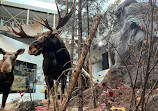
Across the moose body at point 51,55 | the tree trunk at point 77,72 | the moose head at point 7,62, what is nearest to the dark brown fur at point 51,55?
the moose body at point 51,55

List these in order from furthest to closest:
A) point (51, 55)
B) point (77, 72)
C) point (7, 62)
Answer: point (7, 62) < point (51, 55) < point (77, 72)

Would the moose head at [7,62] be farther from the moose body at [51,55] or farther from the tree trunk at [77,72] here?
the tree trunk at [77,72]

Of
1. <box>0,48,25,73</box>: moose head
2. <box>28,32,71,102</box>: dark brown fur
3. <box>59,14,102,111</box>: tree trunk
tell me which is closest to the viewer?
<box>59,14,102,111</box>: tree trunk

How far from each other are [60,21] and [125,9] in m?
6.95

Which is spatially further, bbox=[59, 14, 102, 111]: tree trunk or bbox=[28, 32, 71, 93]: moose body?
bbox=[28, 32, 71, 93]: moose body

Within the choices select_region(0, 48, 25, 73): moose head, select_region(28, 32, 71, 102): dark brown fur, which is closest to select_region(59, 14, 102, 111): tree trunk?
select_region(28, 32, 71, 102): dark brown fur

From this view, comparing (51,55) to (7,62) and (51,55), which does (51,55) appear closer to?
(51,55)

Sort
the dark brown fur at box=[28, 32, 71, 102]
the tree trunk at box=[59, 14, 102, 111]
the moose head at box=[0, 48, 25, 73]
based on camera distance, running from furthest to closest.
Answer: the moose head at box=[0, 48, 25, 73], the dark brown fur at box=[28, 32, 71, 102], the tree trunk at box=[59, 14, 102, 111]

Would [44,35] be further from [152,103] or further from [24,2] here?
[24,2]

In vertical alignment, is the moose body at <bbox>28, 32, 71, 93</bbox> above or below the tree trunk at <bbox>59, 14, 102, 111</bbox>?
above

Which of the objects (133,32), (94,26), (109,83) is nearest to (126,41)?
(133,32)

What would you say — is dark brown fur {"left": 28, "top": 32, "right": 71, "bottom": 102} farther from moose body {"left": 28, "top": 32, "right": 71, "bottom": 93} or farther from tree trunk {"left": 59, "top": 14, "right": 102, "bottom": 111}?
tree trunk {"left": 59, "top": 14, "right": 102, "bottom": 111}

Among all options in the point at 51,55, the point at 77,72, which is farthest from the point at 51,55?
the point at 77,72

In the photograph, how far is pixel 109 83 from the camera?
470 centimetres
